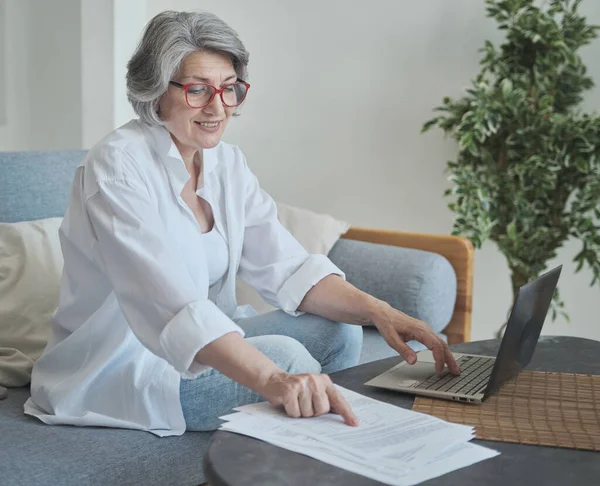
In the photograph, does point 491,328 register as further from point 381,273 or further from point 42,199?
point 42,199

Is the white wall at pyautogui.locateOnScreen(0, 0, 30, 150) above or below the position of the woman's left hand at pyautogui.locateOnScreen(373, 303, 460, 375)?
above

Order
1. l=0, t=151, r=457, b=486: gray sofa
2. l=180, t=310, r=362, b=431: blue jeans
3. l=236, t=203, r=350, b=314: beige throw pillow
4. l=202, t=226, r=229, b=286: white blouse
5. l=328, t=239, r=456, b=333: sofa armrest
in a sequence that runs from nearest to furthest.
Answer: l=0, t=151, r=457, b=486: gray sofa
l=180, t=310, r=362, b=431: blue jeans
l=202, t=226, r=229, b=286: white blouse
l=328, t=239, r=456, b=333: sofa armrest
l=236, t=203, r=350, b=314: beige throw pillow

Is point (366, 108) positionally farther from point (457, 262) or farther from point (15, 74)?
point (15, 74)

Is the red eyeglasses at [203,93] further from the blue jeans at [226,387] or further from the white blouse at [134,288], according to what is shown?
the blue jeans at [226,387]

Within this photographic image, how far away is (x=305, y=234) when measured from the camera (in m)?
2.49

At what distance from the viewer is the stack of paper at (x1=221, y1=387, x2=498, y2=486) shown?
100cm

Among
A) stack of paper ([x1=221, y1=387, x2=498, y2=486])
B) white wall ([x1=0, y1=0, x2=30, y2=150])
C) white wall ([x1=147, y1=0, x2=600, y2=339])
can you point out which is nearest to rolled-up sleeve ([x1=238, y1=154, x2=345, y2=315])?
stack of paper ([x1=221, y1=387, x2=498, y2=486])

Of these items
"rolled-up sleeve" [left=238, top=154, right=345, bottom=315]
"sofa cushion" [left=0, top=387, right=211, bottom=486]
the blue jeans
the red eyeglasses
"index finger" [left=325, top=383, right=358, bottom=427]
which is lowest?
"sofa cushion" [left=0, top=387, right=211, bottom=486]

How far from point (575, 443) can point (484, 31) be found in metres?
2.27

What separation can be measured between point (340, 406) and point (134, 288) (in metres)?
0.41

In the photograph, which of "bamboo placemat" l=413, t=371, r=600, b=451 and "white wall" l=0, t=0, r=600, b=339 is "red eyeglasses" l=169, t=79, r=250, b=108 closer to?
"bamboo placemat" l=413, t=371, r=600, b=451

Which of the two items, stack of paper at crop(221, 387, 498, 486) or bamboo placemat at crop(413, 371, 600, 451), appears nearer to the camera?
stack of paper at crop(221, 387, 498, 486)

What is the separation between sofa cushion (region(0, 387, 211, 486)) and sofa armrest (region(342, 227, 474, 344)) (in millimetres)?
1149

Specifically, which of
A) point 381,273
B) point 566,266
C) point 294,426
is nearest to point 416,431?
point 294,426
